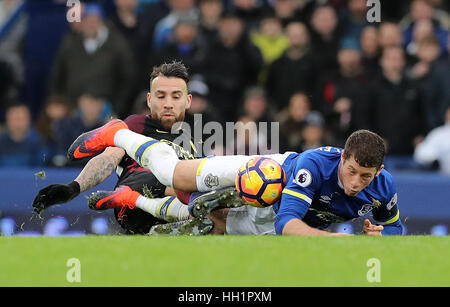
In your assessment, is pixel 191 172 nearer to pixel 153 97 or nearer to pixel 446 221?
pixel 153 97

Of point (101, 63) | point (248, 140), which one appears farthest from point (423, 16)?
point (101, 63)

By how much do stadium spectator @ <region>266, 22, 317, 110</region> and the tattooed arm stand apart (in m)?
3.87

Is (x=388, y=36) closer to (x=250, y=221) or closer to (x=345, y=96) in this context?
(x=345, y=96)

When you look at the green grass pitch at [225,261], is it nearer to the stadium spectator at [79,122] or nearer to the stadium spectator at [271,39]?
the stadium spectator at [79,122]

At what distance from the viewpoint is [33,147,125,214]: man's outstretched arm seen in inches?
322

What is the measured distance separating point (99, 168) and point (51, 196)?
884 mm

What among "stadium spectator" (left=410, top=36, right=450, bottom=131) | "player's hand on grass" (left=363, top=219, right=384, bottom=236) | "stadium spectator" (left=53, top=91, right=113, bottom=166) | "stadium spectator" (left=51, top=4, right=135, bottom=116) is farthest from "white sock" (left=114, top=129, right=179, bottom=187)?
"stadium spectator" (left=410, top=36, right=450, bottom=131)

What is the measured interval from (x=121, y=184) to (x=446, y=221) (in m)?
4.18

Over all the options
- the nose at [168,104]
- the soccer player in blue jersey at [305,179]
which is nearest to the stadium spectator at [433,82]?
the nose at [168,104]

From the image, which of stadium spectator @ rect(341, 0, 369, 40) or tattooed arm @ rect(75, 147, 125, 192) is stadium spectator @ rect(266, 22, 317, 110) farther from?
tattooed arm @ rect(75, 147, 125, 192)

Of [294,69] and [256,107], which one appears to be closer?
[256,107]

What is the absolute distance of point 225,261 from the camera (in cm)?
581

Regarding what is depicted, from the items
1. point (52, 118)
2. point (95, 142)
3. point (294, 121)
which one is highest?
point (52, 118)

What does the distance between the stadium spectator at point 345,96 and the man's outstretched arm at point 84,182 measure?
142 inches
